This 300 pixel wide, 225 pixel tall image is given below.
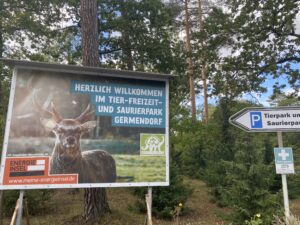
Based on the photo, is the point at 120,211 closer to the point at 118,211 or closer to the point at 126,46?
the point at 118,211

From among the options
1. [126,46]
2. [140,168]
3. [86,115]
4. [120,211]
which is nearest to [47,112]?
[86,115]

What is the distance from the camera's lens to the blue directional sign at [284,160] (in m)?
5.20

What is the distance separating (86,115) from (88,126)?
0.18 meters

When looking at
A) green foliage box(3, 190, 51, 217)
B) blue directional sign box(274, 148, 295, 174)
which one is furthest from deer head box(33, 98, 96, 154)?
green foliage box(3, 190, 51, 217)

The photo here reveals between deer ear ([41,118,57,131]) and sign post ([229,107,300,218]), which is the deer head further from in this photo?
sign post ([229,107,300,218])

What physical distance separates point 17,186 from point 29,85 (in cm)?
153

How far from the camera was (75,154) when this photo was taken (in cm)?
502

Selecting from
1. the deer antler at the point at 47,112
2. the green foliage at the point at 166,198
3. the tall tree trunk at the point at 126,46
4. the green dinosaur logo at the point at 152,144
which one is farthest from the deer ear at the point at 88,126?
the tall tree trunk at the point at 126,46

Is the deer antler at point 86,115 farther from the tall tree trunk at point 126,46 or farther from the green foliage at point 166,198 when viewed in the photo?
the tall tree trunk at point 126,46

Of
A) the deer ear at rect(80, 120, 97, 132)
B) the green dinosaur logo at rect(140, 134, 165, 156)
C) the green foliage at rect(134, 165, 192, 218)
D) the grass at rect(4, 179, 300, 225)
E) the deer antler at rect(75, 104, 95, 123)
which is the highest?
the deer antler at rect(75, 104, 95, 123)

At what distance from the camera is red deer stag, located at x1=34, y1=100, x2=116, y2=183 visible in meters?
4.93

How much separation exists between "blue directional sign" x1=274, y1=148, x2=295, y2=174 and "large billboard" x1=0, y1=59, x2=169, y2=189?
1.84 m

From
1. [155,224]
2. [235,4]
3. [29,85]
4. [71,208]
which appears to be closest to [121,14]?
[235,4]

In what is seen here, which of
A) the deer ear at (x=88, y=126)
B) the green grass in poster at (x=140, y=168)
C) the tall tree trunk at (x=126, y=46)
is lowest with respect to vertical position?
the green grass in poster at (x=140, y=168)
